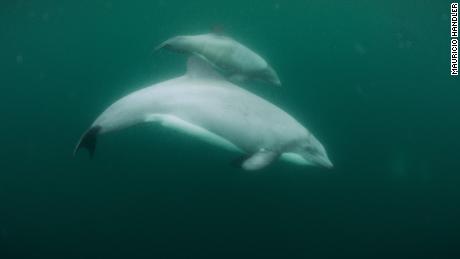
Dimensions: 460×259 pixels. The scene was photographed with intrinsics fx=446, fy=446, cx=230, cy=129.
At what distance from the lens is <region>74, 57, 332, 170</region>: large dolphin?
275 inches

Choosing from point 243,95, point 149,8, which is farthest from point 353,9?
point 243,95

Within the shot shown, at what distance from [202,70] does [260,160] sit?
92.6 inches

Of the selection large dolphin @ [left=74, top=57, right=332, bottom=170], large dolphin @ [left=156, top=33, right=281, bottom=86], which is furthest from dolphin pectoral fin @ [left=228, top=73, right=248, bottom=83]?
large dolphin @ [left=74, top=57, right=332, bottom=170]

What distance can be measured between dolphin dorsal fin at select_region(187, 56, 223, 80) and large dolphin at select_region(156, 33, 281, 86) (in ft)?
0.36

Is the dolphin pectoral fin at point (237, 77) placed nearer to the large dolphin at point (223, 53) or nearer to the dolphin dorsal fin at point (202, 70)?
the large dolphin at point (223, 53)

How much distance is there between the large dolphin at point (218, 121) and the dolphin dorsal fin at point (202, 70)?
52 centimetres

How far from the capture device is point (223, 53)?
8289 mm

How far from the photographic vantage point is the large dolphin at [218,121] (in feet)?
22.9

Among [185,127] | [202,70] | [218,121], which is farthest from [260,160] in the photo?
[202,70]

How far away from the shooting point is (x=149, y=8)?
110ft

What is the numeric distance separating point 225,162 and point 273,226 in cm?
323

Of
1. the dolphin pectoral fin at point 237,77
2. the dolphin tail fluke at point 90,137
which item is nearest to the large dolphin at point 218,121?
the dolphin tail fluke at point 90,137

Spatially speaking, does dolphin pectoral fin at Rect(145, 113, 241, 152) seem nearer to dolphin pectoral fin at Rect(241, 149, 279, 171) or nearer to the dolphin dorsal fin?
dolphin pectoral fin at Rect(241, 149, 279, 171)

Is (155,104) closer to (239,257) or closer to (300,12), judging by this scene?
(239,257)
